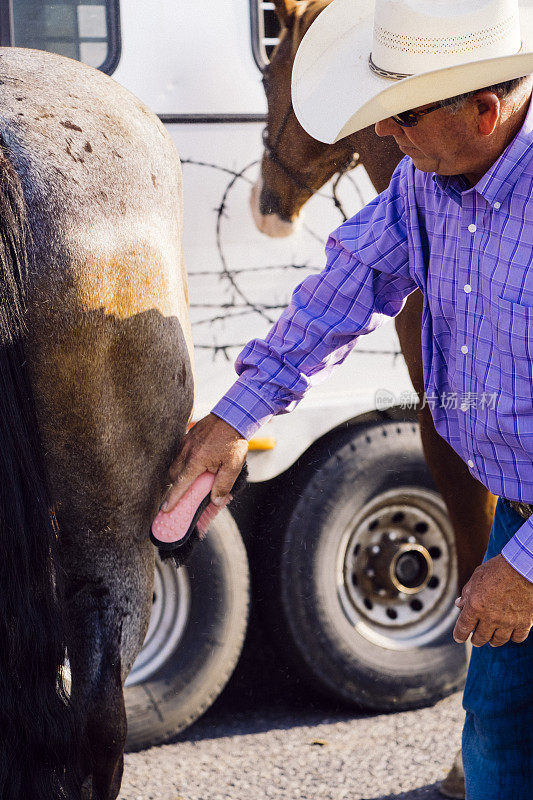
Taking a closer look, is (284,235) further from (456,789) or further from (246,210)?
(456,789)

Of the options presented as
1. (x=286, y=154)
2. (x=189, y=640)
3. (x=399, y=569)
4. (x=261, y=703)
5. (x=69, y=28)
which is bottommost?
(x=261, y=703)

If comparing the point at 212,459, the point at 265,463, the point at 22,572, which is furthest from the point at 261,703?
the point at 22,572

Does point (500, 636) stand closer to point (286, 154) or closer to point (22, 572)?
point (22, 572)

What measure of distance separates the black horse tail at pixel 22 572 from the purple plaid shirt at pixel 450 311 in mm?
417

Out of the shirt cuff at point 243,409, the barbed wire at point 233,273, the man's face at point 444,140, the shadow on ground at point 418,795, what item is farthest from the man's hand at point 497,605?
the barbed wire at point 233,273

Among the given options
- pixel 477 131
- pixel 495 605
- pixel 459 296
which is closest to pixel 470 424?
pixel 459 296

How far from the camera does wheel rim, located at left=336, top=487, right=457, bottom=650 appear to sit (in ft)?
9.98

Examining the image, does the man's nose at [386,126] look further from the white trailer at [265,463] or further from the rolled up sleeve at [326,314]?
the white trailer at [265,463]

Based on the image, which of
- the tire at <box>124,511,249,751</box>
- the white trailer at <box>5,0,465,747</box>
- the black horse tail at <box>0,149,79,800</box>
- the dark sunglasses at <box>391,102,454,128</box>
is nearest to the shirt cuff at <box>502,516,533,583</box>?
the dark sunglasses at <box>391,102,454,128</box>

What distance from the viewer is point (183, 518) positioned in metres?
1.79

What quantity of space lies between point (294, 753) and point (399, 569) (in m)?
0.70

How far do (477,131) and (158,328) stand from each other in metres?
0.71

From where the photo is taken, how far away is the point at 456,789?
8.31 ft

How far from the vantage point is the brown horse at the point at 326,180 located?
2430 millimetres
